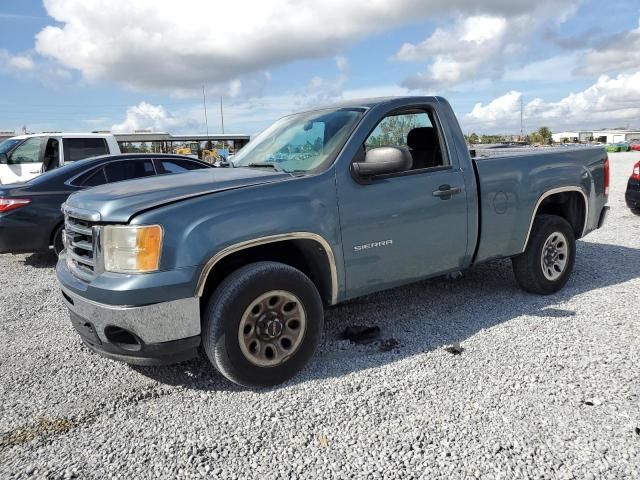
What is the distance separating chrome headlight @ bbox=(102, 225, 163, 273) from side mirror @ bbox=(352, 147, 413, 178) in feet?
4.84

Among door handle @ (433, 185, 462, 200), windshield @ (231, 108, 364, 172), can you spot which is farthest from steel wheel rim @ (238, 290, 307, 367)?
door handle @ (433, 185, 462, 200)

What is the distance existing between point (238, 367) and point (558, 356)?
233 centimetres

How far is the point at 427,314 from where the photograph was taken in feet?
15.3

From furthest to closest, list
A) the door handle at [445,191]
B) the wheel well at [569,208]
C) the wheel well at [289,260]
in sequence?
the wheel well at [569,208] → the door handle at [445,191] → the wheel well at [289,260]

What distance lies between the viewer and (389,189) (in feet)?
12.3

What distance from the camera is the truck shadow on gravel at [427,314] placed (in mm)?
3629

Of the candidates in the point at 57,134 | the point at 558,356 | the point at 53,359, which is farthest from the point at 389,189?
the point at 57,134

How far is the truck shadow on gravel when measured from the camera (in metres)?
3.63

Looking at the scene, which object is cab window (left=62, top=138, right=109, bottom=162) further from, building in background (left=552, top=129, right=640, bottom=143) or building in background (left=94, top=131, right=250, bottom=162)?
building in background (left=552, top=129, right=640, bottom=143)

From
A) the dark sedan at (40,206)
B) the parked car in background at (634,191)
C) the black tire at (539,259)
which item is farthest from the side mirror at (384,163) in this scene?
the parked car in background at (634,191)

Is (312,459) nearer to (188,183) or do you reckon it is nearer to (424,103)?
(188,183)

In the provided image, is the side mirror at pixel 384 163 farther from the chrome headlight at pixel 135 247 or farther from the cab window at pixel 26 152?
the cab window at pixel 26 152

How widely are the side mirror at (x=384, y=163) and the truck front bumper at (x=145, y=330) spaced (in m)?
1.47

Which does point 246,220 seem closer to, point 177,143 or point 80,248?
point 80,248
